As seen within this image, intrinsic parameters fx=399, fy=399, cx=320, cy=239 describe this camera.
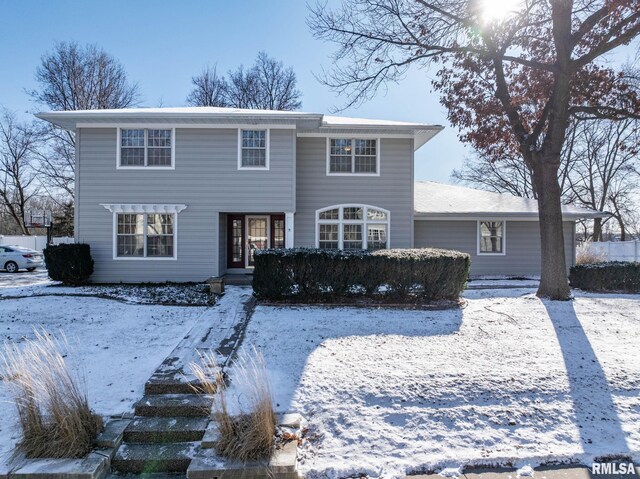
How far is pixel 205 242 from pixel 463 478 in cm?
1054

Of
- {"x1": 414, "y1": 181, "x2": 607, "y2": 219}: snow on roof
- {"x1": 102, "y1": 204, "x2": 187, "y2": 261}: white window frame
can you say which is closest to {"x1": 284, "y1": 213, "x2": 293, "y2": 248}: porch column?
{"x1": 102, "y1": 204, "x2": 187, "y2": 261}: white window frame

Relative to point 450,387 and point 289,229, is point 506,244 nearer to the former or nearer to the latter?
Result: point 289,229

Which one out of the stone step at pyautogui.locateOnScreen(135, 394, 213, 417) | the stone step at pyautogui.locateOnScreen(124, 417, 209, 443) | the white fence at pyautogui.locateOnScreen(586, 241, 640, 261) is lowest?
the stone step at pyautogui.locateOnScreen(124, 417, 209, 443)

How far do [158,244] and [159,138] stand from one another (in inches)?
131

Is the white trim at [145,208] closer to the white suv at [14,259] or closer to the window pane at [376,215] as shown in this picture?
the window pane at [376,215]

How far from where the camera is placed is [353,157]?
44.9 feet

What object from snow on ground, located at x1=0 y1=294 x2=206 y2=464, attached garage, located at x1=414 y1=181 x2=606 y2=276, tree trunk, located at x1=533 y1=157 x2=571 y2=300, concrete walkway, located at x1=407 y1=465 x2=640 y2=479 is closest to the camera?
concrete walkway, located at x1=407 y1=465 x2=640 y2=479

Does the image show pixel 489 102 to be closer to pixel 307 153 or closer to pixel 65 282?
pixel 307 153

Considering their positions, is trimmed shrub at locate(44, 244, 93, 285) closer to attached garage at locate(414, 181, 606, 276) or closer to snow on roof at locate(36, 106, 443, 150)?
snow on roof at locate(36, 106, 443, 150)

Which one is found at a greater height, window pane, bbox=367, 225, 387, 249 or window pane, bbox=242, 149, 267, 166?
window pane, bbox=242, 149, 267, 166

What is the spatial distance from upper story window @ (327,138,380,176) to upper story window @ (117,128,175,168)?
5205mm

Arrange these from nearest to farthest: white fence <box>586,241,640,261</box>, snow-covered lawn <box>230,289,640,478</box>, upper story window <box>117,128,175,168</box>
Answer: snow-covered lawn <box>230,289,640,478</box>
upper story window <box>117,128,175,168</box>
white fence <box>586,241,640,261</box>

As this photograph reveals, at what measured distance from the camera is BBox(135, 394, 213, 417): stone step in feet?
14.3

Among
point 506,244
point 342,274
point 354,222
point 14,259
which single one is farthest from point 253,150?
point 14,259
